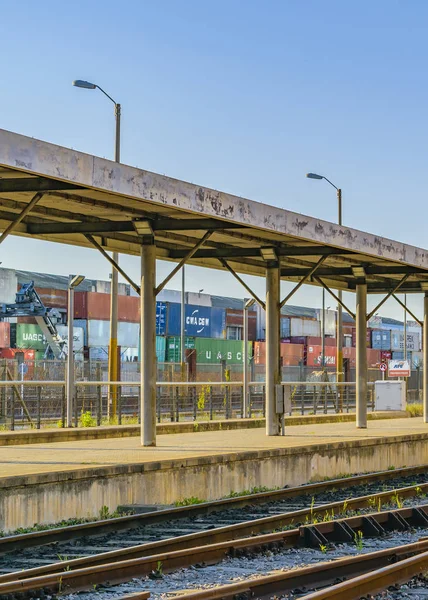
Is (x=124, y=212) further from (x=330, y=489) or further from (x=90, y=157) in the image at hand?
(x=330, y=489)

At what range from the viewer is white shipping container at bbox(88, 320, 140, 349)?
57.2m

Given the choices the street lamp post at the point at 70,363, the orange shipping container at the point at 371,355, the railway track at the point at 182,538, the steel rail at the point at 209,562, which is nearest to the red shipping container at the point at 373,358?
the orange shipping container at the point at 371,355

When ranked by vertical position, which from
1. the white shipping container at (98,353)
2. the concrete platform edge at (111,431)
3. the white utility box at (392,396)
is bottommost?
the concrete platform edge at (111,431)

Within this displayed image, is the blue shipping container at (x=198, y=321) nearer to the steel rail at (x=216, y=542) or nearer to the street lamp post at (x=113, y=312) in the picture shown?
the street lamp post at (x=113, y=312)

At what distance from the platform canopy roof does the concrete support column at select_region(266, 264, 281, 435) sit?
562 millimetres

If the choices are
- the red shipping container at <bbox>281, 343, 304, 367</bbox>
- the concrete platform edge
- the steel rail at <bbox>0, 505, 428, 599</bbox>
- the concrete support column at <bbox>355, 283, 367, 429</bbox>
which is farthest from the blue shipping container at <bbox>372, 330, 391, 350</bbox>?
the steel rail at <bbox>0, 505, 428, 599</bbox>

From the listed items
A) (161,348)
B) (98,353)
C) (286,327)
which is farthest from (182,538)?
(286,327)

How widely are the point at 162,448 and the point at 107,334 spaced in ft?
136

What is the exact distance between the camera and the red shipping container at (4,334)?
51.1 m

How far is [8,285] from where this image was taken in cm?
5925

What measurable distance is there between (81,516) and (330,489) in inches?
205

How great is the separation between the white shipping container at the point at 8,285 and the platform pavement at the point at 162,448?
3597 centimetres

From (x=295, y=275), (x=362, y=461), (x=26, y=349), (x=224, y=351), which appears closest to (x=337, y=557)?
(x=362, y=461)

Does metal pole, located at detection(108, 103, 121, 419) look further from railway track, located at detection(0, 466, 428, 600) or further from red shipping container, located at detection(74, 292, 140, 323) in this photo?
red shipping container, located at detection(74, 292, 140, 323)
